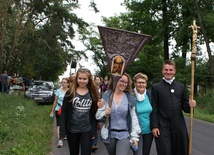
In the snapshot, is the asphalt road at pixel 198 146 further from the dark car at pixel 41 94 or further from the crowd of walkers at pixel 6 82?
the crowd of walkers at pixel 6 82

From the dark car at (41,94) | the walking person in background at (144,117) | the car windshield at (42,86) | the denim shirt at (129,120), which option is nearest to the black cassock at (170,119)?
the walking person in background at (144,117)

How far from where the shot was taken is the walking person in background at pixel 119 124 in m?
4.47

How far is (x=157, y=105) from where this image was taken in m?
4.79

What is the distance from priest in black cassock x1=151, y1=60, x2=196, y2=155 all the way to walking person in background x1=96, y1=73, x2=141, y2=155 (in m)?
0.32

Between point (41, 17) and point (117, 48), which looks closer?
point (117, 48)

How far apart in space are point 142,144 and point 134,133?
41 cm

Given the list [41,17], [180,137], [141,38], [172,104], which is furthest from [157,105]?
[41,17]

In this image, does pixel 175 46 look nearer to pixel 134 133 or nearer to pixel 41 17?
pixel 41 17

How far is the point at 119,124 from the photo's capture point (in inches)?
177

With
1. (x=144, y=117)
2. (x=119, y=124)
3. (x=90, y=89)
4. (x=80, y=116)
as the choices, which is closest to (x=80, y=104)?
(x=80, y=116)

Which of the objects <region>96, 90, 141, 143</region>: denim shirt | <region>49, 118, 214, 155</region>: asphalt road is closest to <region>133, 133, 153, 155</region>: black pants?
<region>96, 90, 141, 143</region>: denim shirt

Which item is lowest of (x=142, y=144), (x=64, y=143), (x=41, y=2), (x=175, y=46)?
(x=64, y=143)

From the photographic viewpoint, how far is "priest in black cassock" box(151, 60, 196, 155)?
4.59 m

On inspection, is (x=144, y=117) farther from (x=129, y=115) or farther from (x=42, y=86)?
(x=42, y=86)
